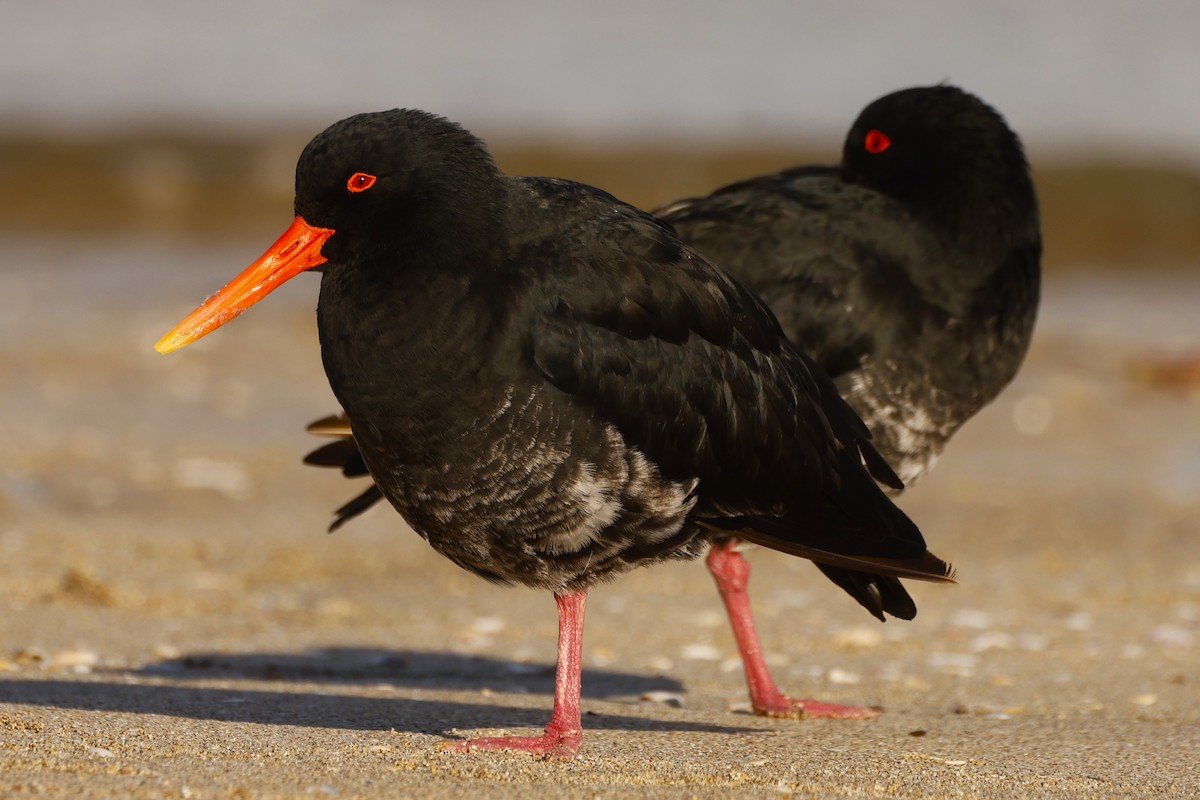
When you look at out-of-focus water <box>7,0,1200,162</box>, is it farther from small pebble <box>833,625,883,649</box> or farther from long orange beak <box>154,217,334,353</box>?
long orange beak <box>154,217,334,353</box>

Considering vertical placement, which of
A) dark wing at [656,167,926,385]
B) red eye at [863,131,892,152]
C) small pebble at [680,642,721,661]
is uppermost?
red eye at [863,131,892,152]

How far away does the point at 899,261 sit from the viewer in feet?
18.2

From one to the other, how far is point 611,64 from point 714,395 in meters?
20.3

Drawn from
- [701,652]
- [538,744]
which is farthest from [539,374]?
[701,652]

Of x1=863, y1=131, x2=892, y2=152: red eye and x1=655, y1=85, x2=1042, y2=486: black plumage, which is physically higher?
x1=863, y1=131, x2=892, y2=152: red eye

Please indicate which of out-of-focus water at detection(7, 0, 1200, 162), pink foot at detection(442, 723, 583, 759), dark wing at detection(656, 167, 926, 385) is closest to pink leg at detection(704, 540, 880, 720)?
dark wing at detection(656, 167, 926, 385)

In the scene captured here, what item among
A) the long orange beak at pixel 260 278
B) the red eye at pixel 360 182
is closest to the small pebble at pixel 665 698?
the long orange beak at pixel 260 278

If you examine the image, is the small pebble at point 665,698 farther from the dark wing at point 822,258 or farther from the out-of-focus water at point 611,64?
the out-of-focus water at point 611,64

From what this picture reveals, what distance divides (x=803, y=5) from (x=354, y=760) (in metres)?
22.9

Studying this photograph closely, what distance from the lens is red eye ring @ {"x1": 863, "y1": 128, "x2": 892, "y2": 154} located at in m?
5.82

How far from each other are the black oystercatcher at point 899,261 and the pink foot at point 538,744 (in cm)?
124

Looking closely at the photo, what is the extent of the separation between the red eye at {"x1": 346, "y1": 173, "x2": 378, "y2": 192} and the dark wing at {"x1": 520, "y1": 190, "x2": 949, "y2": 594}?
540 millimetres

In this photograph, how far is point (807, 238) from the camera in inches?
214

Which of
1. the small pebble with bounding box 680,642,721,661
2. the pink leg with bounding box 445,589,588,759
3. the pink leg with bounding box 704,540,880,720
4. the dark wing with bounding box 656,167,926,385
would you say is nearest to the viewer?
the pink leg with bounding box 445,589,588,759
